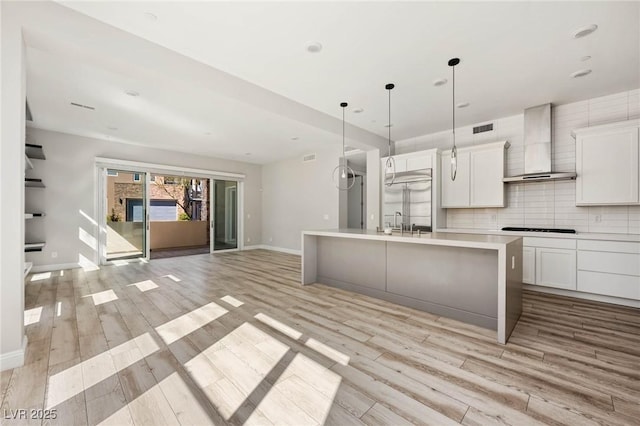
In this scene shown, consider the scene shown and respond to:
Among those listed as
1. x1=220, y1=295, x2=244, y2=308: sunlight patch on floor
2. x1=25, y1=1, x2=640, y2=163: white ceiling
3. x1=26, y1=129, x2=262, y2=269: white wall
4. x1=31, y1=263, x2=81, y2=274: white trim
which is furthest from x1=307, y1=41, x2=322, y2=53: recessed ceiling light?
x1=31, y1=263, x2=81, y2=274: white trim

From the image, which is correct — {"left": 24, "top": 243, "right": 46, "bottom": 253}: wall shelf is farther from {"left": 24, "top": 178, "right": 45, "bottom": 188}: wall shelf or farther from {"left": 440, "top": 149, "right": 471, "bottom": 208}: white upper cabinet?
{"left": 440, "top": 149, "right": 471, "bottom": 208}: white upper cabinet

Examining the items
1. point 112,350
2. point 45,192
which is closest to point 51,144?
point 45,192

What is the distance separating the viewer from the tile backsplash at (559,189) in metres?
3.93

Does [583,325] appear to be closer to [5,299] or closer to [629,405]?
[629,405]

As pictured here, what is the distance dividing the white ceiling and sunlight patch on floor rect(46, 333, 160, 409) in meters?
2.75

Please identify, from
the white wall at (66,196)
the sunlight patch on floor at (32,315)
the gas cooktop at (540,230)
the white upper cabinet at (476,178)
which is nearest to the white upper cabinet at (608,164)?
the gas cooktop at (540,230)

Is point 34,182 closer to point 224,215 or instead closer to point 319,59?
point 224,215

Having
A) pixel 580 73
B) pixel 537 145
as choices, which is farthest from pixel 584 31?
pixel 537 145

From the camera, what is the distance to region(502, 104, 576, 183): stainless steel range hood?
14.1 ft

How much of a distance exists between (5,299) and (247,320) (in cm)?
193

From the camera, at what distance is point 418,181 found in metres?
5.59

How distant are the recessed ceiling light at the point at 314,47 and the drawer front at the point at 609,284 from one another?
4.69m

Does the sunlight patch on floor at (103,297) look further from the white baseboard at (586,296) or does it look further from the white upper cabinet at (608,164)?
the white upper cabinet at (608,164)

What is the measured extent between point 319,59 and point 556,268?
4.54 meters
